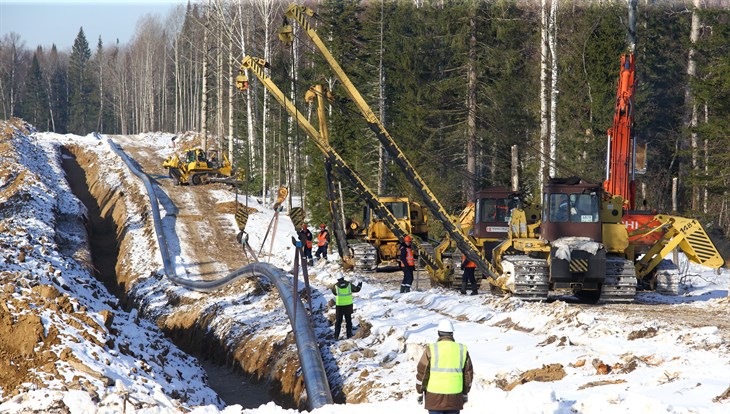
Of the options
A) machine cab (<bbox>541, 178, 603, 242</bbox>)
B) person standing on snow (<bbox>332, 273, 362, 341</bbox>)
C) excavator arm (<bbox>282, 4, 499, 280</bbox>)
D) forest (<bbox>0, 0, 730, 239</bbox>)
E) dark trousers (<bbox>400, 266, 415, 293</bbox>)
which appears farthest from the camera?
forest (<bbox>0, 0, 730, 239</bbox>)

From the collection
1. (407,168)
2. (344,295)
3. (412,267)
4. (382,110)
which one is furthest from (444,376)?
(382,110)

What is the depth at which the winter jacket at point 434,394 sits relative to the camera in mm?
9250

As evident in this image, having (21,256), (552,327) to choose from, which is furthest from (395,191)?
(552,327)

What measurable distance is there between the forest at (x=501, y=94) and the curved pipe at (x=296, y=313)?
20.6 ft

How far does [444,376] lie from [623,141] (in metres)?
17.5

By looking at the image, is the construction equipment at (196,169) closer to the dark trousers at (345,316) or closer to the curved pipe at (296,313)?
the curved pipe at (296,313)

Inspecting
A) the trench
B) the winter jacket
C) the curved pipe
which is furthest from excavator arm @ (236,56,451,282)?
the winter jacket

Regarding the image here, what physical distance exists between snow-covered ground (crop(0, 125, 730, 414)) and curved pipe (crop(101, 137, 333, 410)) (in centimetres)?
79

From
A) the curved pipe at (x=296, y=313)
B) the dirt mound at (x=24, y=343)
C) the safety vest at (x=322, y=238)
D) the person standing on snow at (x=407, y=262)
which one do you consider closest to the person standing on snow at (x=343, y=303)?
the curved pipe at (x=296, y=313)

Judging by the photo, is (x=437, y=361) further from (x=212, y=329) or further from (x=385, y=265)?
(x=385, y=265)

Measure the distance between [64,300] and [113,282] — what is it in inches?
704

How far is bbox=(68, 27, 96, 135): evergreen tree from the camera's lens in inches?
4779

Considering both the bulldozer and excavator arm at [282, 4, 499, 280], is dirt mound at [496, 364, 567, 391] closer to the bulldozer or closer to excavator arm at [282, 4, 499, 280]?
excavator arm at [282, 4, 499, 280]

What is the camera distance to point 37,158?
54906 mm
